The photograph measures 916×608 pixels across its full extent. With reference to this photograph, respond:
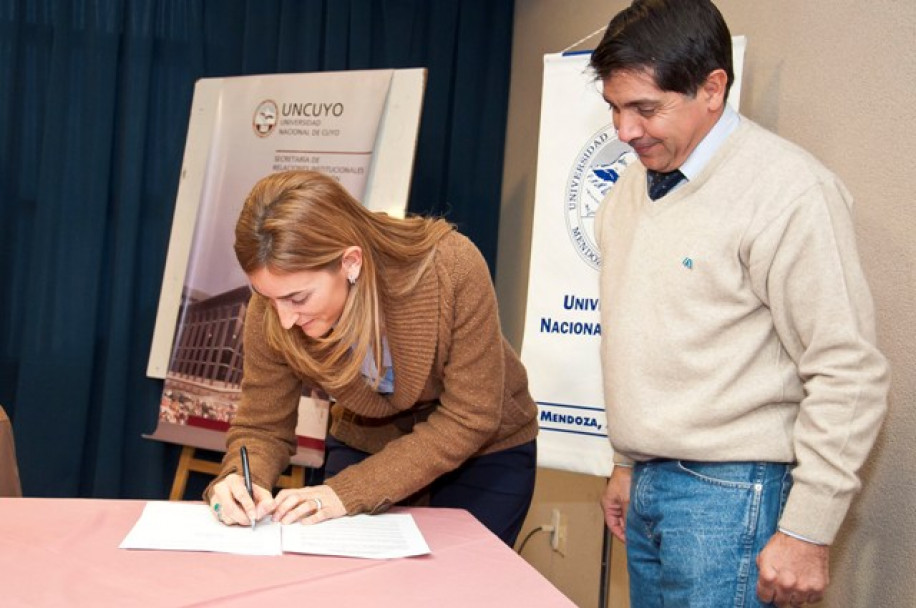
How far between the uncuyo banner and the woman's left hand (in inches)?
59.7

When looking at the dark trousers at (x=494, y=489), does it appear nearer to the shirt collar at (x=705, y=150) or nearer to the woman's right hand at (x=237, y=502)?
the woman's right hand at (x=237, y=502)

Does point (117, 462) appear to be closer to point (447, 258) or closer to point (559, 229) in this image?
point (559, 229)

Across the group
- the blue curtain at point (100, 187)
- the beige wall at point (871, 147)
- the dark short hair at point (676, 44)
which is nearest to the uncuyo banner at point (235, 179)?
the blue curtain at point (100, 187)

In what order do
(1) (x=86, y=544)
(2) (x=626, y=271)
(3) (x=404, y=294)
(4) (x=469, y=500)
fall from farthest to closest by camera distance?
(4) (x=469, y=500), (3) (x=404, y=294), (2) (x=626, y=271), (1) (x=86, y=544)

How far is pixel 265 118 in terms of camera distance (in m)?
3.28

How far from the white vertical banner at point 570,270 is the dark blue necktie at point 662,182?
2.80 ft

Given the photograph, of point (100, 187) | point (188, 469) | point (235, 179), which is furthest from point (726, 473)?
point (100, 187)

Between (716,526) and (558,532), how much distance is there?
2.12 m

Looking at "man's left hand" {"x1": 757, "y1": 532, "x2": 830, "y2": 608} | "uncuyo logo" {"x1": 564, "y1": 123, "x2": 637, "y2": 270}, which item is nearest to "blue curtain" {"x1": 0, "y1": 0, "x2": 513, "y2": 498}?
"uncuyo logo" {"x1": 564, "y1": 123, "x2": 637, "y2": 270}

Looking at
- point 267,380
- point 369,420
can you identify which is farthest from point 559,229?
point 267,380

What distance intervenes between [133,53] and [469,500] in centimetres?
257

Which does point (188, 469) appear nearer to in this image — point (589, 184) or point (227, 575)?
point (589, 184)

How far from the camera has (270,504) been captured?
1.49 metres

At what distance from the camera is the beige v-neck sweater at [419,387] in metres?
1.59
